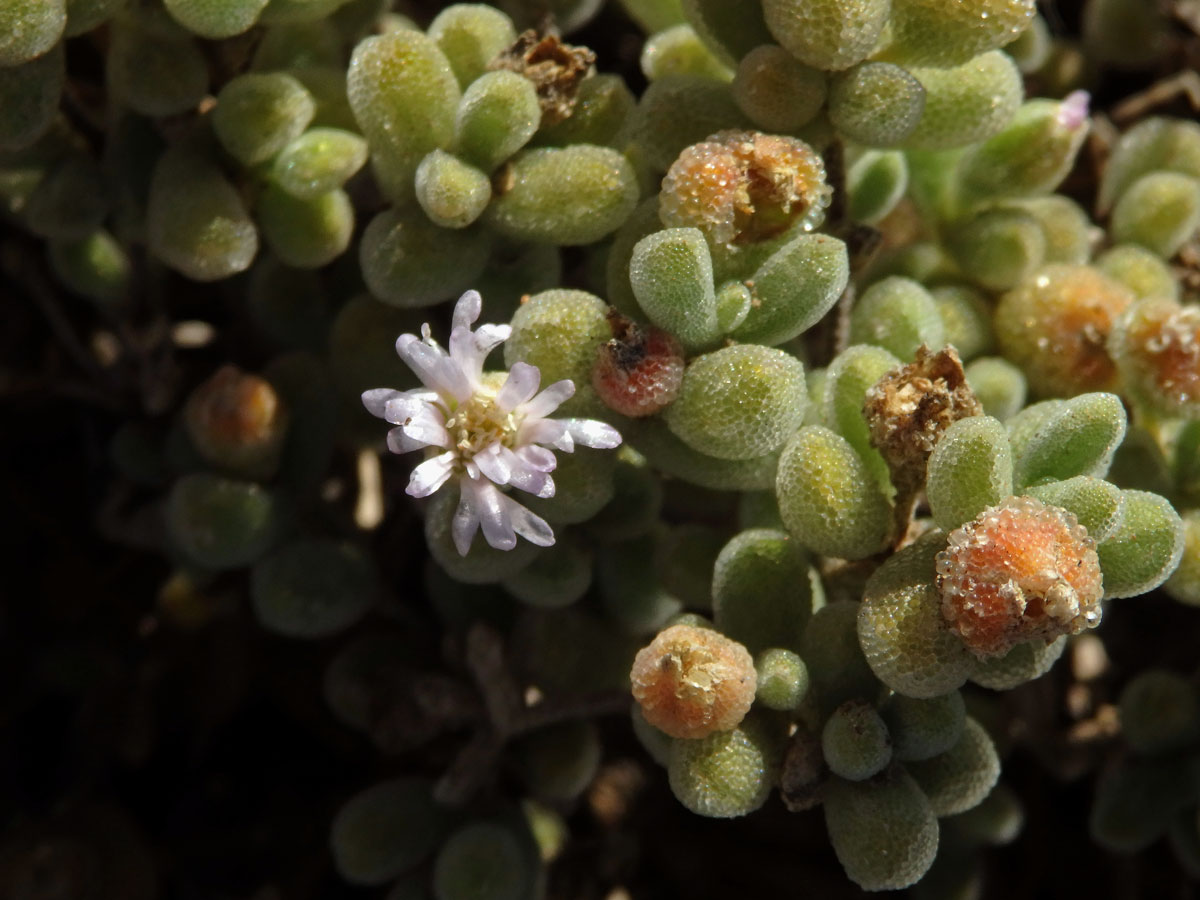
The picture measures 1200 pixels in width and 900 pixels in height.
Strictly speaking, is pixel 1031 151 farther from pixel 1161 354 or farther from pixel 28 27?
pixel 28 27

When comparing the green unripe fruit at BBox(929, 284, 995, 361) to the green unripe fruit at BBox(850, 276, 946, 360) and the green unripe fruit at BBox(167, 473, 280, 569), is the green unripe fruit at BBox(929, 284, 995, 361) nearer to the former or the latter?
the green unripe fruit at BBox(850, 276, 946, 360)

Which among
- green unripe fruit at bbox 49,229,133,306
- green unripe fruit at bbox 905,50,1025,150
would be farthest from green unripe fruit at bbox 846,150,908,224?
green unripe fruit at bbox 49,229,133,306

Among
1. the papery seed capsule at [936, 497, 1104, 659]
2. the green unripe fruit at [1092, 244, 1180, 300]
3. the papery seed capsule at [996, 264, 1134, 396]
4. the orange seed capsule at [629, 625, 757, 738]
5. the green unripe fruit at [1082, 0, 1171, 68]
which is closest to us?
the papery seed capsule at [936, 497, 1104, 659]

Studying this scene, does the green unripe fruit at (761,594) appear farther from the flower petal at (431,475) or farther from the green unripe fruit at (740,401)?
the flower petal at (431,475)

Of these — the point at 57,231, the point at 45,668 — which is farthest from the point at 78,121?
the point at 45,668

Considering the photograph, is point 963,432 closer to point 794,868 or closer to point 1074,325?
point 1074,325
